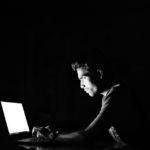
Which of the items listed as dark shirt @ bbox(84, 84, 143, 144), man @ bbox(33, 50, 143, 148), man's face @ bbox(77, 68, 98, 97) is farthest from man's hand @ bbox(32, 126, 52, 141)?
man's face @ bbox(77, 68, 98, 97)

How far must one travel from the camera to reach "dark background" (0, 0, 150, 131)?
3.35 meters

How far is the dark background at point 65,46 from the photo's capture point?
3.35 m

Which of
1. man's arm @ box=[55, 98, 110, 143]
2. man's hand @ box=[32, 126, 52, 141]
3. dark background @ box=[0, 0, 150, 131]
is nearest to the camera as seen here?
man's arm @ box=[55, 98, 110, 143]

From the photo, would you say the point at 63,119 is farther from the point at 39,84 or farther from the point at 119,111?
the point at 119,111

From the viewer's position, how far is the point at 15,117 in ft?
7.98

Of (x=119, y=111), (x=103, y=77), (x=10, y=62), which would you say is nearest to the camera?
→ (x=119, y=111)

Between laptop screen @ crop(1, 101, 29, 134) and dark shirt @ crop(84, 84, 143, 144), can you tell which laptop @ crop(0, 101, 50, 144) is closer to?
laptop screen @ crop(1, 101, 29, 134)

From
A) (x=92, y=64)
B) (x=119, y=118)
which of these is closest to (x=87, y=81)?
(x=92, y=64)

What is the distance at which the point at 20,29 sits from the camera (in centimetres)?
346

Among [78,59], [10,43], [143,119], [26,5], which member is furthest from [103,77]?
[26,5]

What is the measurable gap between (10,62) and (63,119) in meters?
0.87

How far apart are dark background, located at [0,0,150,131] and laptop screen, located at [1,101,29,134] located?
61 centimetres

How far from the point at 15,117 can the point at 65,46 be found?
135cm

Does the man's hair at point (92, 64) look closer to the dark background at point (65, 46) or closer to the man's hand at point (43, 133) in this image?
the man's hand at point (43, 133)
